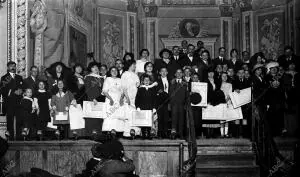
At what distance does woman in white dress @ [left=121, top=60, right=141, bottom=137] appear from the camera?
14797 mm

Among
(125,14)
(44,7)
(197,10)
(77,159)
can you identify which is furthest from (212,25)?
(77,159)

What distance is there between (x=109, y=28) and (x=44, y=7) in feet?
18.2

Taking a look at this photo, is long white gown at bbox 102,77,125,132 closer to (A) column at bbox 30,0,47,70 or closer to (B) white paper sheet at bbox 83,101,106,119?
(B) white paper sheet at bbox 83,101,106,119

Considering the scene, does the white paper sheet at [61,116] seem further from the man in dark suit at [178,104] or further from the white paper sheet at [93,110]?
the man in dark suit at [178,104]

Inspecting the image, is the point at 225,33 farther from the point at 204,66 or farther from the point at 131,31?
the point at 204,66

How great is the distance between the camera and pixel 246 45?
23.5 meters

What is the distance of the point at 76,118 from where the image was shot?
14820 millimetres

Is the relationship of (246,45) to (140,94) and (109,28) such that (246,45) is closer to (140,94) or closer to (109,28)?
(109,28)

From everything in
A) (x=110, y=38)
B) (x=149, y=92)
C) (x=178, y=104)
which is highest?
(x=110, y=38)

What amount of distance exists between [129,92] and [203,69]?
211 centimetres

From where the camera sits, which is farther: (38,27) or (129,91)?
(38,27)

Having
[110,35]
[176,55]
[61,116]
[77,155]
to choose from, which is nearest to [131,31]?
[110,35]

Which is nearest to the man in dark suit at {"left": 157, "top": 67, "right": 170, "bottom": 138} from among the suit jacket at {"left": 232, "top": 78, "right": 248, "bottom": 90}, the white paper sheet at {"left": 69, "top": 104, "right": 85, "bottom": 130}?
the suit jacket at {"left": 232, "top": 78, "right": 248, "bottom": 90}

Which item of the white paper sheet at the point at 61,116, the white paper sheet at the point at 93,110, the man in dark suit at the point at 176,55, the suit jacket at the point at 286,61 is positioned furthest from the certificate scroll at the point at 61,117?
the suit jacket at the point at 286,61
